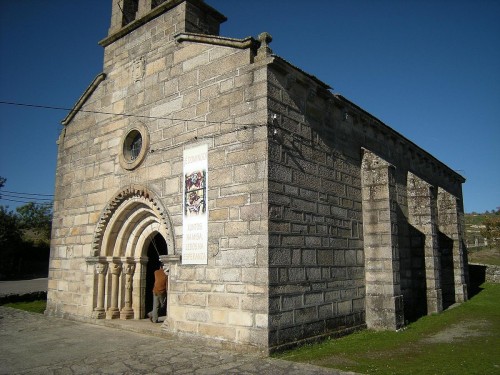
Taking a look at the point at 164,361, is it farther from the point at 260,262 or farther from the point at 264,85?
the point at 264,85

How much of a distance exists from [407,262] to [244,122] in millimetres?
6926

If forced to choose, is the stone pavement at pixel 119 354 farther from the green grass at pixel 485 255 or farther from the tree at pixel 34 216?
the tree at pixel 34 216

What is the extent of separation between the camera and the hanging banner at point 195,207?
7.74 metres

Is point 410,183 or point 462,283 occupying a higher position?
point 410,183

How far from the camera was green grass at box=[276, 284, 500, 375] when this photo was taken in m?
6.08

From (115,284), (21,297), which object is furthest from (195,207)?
(21,297)

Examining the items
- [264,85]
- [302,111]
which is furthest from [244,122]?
[302,111]

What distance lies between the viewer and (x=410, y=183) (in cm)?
1230

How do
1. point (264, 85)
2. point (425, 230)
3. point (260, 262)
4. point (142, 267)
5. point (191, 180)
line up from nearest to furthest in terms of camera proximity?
1. point (260, 262)
2. point (264, 85)
3. point (191, 180)
4. point (142, 267)
5. point (425, 230)

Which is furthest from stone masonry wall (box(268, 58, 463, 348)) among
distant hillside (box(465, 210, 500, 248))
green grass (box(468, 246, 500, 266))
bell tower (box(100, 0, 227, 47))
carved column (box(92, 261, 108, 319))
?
distant hillside (box(465, 210, 500, 248))

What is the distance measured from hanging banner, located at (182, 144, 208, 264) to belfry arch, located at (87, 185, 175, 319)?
7.07 feet

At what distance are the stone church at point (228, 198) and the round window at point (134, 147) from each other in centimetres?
4

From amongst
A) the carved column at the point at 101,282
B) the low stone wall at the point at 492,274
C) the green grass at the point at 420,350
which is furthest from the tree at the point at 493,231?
the carved column at the point at 101,282

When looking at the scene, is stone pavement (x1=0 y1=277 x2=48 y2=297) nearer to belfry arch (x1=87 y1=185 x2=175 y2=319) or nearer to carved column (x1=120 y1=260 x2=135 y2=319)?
belfry arch (x1=87 y1=185 x2=175 y2=319)
